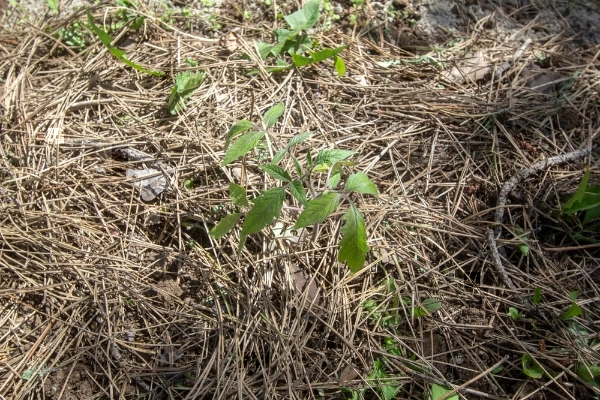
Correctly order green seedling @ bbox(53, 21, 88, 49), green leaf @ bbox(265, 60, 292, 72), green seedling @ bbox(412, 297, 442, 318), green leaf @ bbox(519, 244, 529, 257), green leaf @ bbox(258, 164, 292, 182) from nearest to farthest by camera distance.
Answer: green leaf @ bbox(258, 164, 292, 182) → green seedling @ bbox(412, 297, 442, 318) → green leaf @ bbox(519, 244, 529, 257) → green leaf @ bbox(265, 60, 292, 72) → green seedling @ bbox(53, 21, 88, 49)

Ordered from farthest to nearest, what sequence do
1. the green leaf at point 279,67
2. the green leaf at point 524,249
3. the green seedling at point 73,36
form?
the green seedling at point 73,36 < the green leaf at point 279,67 < the green leaf at point 524,249

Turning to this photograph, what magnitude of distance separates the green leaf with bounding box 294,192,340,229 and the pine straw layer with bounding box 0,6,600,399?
31cm

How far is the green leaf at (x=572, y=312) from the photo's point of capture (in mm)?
1646

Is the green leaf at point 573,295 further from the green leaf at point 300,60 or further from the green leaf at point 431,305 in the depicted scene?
the green leaf at point 300,60

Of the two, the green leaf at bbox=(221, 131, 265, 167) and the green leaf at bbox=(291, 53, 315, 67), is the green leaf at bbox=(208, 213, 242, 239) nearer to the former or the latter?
the green leaf at bbox=(221, 131, 265, 167)

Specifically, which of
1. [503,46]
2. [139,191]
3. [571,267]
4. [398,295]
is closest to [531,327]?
[571,267]

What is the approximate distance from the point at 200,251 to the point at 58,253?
508 millimetres

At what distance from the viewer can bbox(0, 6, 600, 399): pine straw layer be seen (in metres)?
1.66

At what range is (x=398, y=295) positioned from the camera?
1.73 metres

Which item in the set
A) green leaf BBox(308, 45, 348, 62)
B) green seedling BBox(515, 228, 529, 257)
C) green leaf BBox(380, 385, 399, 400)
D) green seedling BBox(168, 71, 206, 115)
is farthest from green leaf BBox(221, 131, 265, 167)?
green seedling BBox(515, 228, 529, 257)

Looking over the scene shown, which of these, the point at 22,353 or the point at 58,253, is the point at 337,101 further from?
the point at 22,353

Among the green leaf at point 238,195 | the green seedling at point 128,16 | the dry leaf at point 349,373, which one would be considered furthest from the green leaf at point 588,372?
the green seedling at point 128,16

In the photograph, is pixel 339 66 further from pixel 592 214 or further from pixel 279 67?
pixel 592 214

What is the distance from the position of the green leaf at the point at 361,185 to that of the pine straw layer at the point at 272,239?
31 centimetres
